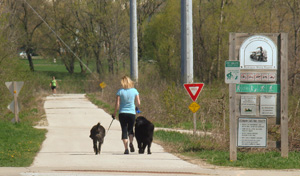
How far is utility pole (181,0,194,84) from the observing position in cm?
2527

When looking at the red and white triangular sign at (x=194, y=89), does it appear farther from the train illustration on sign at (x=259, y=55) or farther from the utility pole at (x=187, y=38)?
the utility pole at (x=187, y=38)

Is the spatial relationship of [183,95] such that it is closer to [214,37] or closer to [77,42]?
[214,37]

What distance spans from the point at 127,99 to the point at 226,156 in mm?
2573

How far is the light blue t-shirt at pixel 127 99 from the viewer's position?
48.7ft

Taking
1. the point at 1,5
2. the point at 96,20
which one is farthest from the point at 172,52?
the point at 1,5

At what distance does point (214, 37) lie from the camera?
46969 mm

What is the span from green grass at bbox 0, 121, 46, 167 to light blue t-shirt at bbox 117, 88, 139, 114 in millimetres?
2360

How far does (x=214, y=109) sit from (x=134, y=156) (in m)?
3.97

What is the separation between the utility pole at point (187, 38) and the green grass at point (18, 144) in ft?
21.8

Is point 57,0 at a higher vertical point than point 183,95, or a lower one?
higher

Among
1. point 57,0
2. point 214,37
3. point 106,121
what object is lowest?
point 106,121

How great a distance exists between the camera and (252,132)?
14.1m

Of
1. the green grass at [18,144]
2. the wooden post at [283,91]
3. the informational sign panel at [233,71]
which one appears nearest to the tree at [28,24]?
the green grass at [18,144]

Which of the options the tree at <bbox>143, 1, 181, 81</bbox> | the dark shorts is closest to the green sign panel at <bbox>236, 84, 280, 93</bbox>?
the dark shorts
